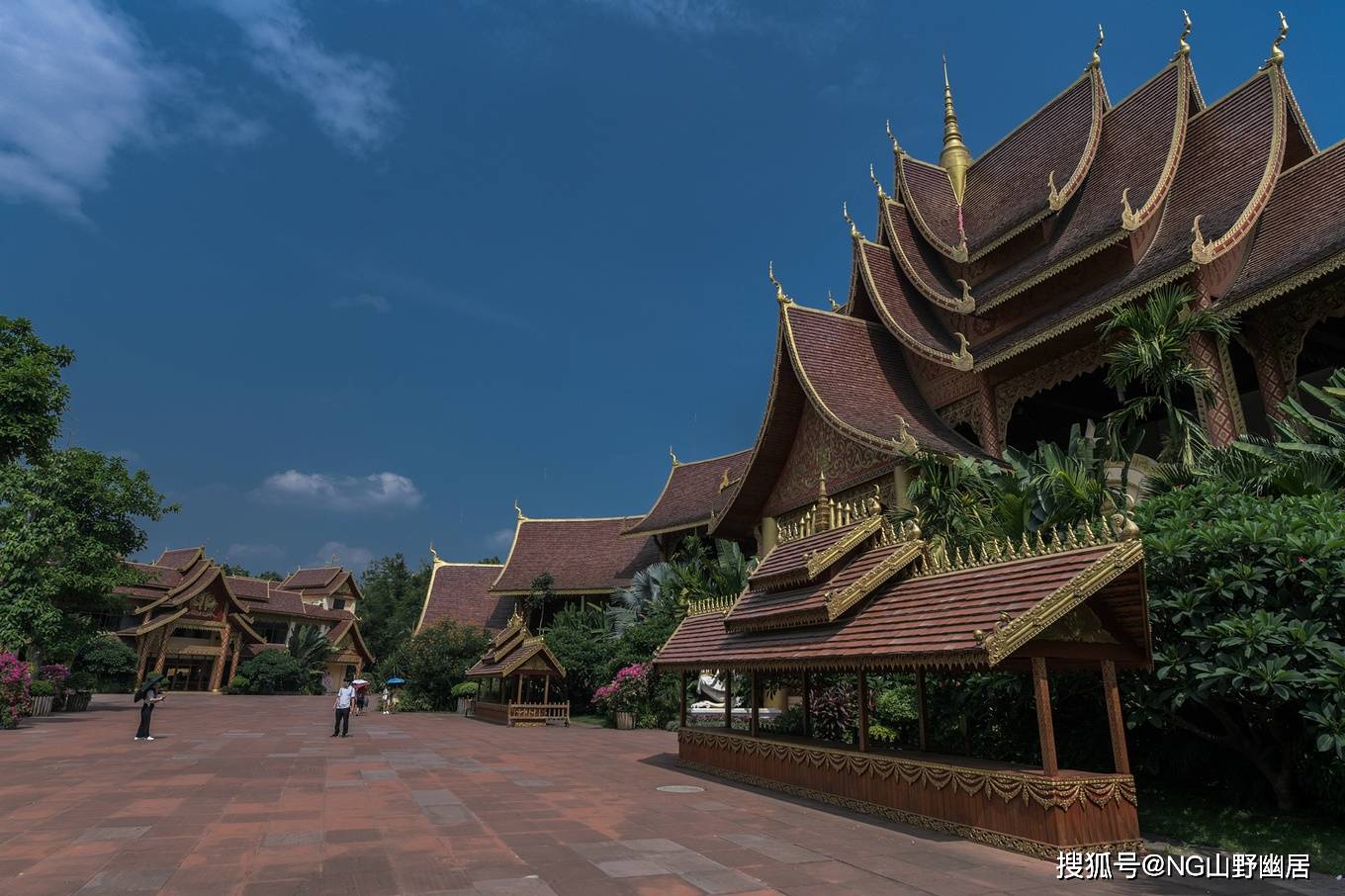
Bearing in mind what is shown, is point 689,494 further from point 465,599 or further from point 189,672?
point 189,672

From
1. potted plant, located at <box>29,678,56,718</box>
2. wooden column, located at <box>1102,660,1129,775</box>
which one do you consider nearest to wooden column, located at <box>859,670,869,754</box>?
wooden column, located at <box>1102,660,1129,775</box>

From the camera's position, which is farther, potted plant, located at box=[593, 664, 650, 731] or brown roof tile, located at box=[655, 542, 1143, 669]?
potted plant, located at box=[593, 664, 650, 731]

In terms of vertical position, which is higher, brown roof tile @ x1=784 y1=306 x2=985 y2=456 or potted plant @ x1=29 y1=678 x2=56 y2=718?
brown roof tile @ x1=784 y1=306 x2=985 y2=456

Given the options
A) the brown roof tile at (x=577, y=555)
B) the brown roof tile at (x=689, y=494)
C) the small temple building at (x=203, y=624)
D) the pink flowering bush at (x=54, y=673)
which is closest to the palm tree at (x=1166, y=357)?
the brown roof tile at (x=689, y=494)

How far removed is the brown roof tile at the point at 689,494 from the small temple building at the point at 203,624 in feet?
71.7

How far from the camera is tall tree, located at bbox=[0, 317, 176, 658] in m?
17.5

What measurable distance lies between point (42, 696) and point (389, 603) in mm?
44973

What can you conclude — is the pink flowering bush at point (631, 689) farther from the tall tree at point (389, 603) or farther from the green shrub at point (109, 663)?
the tall tree at point (389, 603)

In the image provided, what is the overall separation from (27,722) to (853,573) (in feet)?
62.3

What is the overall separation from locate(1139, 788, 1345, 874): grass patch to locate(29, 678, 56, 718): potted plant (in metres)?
23.8

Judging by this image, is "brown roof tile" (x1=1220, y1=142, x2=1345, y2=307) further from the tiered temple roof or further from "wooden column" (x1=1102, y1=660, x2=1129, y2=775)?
"wooden column" (x1=1102, y1=660, x2=1129, y2=775)

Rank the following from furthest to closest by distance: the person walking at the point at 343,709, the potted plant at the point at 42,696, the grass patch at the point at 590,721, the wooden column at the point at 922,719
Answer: the grass patch at the point at 590,721, the potted plant at the point at 42,696, the person walking at the point at 343,709, the wooden column at the point at 922,719

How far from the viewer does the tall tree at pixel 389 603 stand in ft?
195

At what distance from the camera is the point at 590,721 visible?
2258 cm
